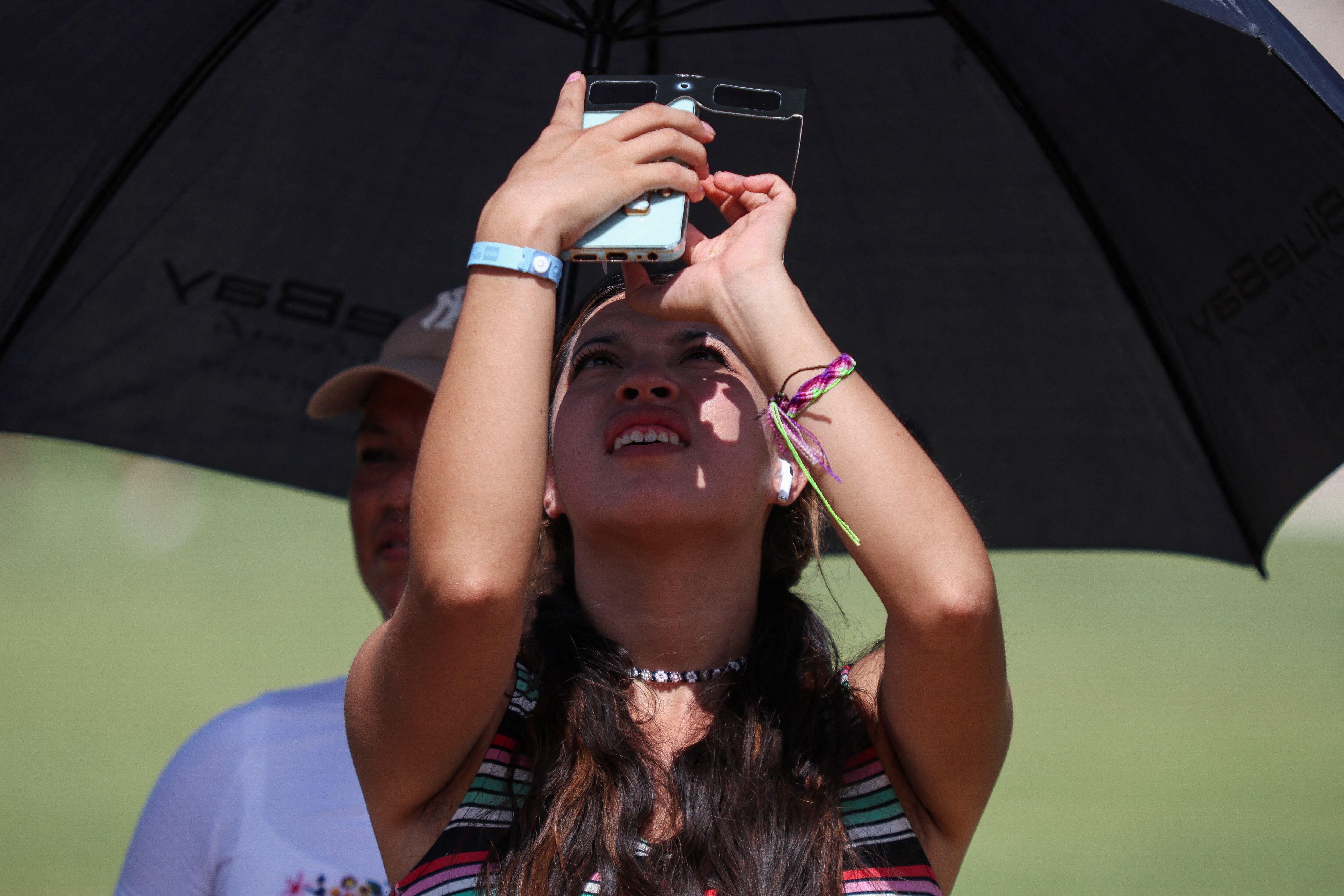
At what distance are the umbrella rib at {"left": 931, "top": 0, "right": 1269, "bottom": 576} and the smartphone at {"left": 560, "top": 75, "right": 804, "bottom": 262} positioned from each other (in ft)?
1.41

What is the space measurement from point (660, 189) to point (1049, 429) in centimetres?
142

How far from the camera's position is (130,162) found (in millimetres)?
2348

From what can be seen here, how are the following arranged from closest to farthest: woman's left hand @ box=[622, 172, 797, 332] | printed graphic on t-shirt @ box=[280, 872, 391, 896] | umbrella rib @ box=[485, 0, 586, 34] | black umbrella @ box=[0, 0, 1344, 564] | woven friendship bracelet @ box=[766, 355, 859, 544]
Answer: woven friendship bracelet @ box=[766, 355, 859, 544] < woman's left hand @ box=[622, 172, 797, 332] < black umbrella @ box=[0, 0, 1344, 564] < umbrella rib @ box=[485, 0, 586, 34] < printed graphic on t-shirt @ box=[280, 872, 391, 896]

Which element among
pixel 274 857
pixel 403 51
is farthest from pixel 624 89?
pixel 274 857

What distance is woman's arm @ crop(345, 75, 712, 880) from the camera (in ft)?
4.37

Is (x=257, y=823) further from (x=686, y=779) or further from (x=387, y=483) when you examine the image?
(x=686, y=779)

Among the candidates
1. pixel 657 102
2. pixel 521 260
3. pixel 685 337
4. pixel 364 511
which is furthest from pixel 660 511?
pixel 364 511

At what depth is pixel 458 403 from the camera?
1353 mm

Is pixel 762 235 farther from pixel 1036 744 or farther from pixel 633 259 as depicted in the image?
pixel 1036 744

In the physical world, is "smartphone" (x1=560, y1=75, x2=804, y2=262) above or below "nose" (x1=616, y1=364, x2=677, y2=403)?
above

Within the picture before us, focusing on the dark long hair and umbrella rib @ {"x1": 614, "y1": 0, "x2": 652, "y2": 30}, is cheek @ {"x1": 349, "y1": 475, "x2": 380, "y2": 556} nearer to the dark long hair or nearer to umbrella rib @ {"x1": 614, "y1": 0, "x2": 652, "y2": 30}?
the dark long hair

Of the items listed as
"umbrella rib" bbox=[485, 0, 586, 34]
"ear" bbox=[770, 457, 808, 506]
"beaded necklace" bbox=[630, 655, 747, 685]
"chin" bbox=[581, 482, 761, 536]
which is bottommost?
"beaded necklace" bbox=[630, 655, 747, 685]

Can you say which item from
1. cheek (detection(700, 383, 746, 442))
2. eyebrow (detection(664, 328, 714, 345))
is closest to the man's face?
eyebrow (detection(664, 328, 714, 345))

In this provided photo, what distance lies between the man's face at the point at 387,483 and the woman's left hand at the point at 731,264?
114 centimetres
